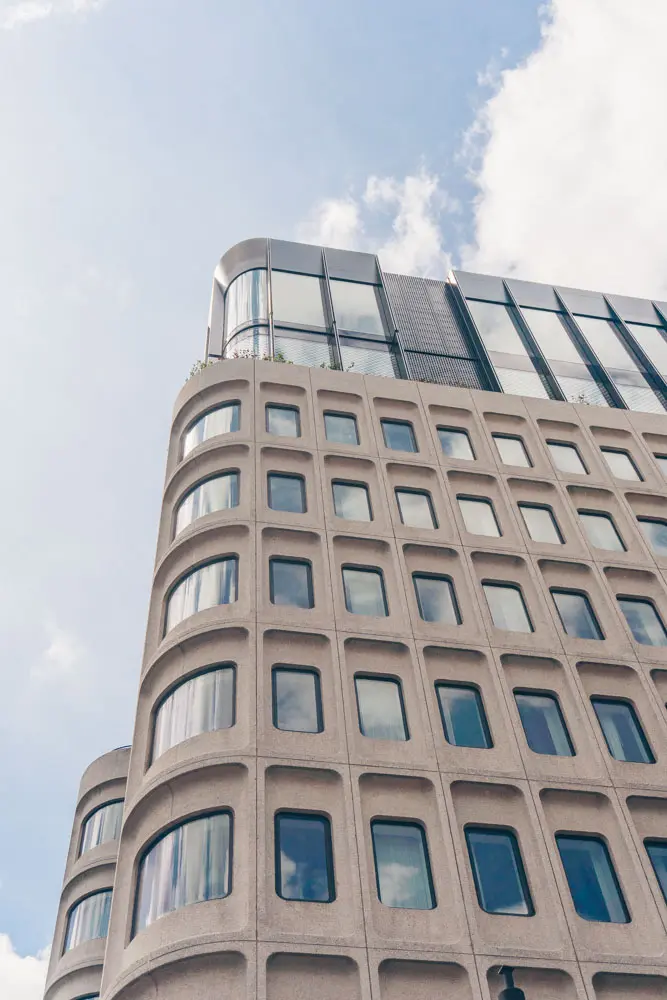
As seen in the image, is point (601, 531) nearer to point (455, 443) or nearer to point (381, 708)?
point (455, 443)

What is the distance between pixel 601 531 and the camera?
28.9m

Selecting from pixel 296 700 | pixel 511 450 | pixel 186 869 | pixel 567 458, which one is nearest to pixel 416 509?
pixel 511 450

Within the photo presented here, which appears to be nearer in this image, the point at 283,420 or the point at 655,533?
the point at 655,533

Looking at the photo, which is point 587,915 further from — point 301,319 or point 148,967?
point 301,319

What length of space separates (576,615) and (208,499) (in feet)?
37.8

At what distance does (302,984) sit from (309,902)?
1.47m

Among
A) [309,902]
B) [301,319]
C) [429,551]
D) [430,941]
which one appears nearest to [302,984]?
[309,902]

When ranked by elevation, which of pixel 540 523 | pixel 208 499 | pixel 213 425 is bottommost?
pixel 208 499

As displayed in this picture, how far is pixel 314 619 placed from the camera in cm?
2220

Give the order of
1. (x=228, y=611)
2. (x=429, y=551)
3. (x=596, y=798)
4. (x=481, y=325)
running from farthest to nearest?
(x=481, y=325) < (x=429, y=551) < (x=228, y=611) < (x=596, y=798)

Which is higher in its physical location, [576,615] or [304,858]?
[576,615]

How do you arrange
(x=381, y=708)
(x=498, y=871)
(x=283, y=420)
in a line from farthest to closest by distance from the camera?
(x=283, y=420) < (x=381, y=708) < (x=498, y=871)

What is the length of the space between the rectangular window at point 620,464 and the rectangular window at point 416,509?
8.20m

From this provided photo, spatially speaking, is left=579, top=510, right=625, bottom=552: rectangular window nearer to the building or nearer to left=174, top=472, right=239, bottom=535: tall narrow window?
the building
